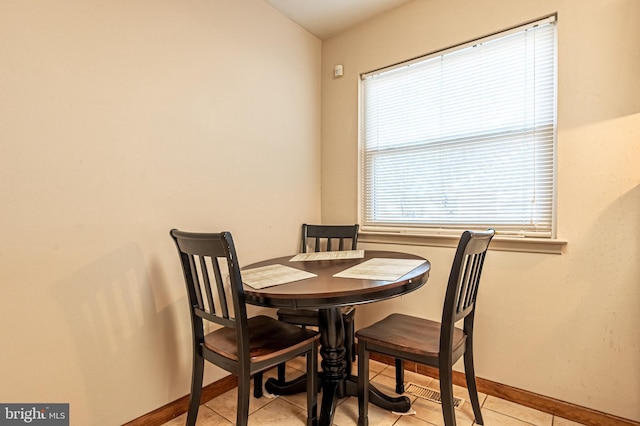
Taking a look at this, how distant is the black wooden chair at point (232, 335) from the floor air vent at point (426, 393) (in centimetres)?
→ 77

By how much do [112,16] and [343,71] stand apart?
164 centimetres

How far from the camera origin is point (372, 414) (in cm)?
180

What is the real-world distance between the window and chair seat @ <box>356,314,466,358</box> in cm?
75

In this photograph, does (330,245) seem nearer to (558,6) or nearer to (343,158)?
(343,158)

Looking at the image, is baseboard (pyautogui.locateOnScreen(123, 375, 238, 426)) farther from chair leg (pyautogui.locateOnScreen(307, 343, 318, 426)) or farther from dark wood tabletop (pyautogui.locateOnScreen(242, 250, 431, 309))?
dark wood tabletop (pyautogui.locateOnScreen(242, 250, 431, 309))

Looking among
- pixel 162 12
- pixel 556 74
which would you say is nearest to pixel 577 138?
pixel 556 74

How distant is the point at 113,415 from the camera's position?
155 centimetres

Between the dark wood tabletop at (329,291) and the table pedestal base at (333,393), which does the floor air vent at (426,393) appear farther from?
the dark wood tabletop at (329,291)

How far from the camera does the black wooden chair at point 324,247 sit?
6.57 ft

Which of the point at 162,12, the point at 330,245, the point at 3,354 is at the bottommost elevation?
the point at 3,354

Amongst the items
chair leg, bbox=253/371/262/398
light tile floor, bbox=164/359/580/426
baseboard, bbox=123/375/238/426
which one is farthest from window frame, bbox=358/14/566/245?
baseboard, bbox=123/375/238/426

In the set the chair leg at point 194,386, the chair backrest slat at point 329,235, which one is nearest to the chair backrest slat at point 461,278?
the chair backrest slat at point 329,235

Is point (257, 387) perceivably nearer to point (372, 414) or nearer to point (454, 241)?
point (372, 414)

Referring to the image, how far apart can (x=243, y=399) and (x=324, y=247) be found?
1528 millimetres
